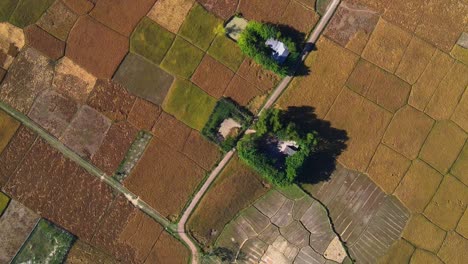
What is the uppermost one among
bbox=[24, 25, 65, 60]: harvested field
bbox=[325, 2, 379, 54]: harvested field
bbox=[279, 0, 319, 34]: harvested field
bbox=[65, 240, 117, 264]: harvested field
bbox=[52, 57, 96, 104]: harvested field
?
bbox=[325, 2, 379, 54]: harvested field

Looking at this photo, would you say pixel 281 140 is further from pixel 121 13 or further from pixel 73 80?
pixel 73 80

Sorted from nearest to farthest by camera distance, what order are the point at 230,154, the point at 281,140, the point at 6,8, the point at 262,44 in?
the point at 262,44 < the point at 6,8 < the point at 281,140 < the point at 230,154

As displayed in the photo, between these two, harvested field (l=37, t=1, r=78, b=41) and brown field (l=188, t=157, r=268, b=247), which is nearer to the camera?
harvested field (l=37, t=1, r=78, b=41)

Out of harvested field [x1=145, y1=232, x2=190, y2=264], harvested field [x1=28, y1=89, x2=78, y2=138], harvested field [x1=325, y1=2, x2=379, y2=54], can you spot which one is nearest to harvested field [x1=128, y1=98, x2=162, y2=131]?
harvested field [x1=28, y1=89, x2=78, y2=138]

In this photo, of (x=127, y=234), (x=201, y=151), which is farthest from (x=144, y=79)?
(x=127, y=234)

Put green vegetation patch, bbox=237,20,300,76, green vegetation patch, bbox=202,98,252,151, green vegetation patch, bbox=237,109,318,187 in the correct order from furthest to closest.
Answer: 1. green vegetation patch, bbox=202,98,252,151
2. green vegetation patch, bbox=237,20,300,76
3. green vegetation patch, bbox=237,109,318,187

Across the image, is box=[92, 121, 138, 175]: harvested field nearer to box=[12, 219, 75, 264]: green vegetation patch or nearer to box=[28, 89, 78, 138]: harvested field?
box=[28, 89, 78, 138]: harvested field

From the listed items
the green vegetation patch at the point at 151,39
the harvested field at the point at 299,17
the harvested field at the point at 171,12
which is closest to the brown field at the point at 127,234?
the green vegetation patch at the point at 151,39

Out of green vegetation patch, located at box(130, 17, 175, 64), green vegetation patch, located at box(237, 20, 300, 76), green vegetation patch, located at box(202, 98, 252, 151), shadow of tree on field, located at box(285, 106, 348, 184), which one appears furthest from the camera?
shadow of tree on field, located at box(285, 106, 348, 184)
